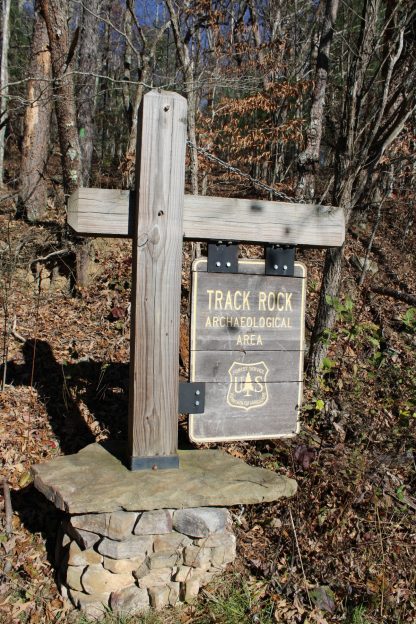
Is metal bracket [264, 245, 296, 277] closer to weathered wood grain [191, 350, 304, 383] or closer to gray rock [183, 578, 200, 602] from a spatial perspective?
weathered wood grain [191, 350, 304, 383]

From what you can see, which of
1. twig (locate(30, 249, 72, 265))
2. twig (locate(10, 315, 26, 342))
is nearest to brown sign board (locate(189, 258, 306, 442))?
twig (locate(10, 315, 26, 342))

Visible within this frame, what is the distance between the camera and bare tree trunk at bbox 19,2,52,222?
902 cm

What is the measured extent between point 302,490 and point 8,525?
6.97ft

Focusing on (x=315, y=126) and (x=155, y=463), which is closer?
(x=155, y=463)

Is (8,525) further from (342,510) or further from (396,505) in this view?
(396,505)

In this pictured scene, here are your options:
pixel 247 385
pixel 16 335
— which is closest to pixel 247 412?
pixel 247 385

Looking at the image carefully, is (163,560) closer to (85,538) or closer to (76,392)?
(85,538)

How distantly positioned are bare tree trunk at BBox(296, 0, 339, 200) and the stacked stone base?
19.8ft

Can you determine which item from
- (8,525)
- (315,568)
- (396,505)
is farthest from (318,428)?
(8,525)

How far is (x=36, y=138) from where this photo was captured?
9516 millimetres

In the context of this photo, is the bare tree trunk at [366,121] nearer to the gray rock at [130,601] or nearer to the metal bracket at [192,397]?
the metal bracket at [192,397]

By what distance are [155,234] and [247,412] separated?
1390 millimetres

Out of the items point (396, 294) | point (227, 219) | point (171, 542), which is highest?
point (227, 219)

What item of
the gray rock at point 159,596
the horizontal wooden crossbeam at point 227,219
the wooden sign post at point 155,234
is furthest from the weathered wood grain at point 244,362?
the gray rock at point 159,596
